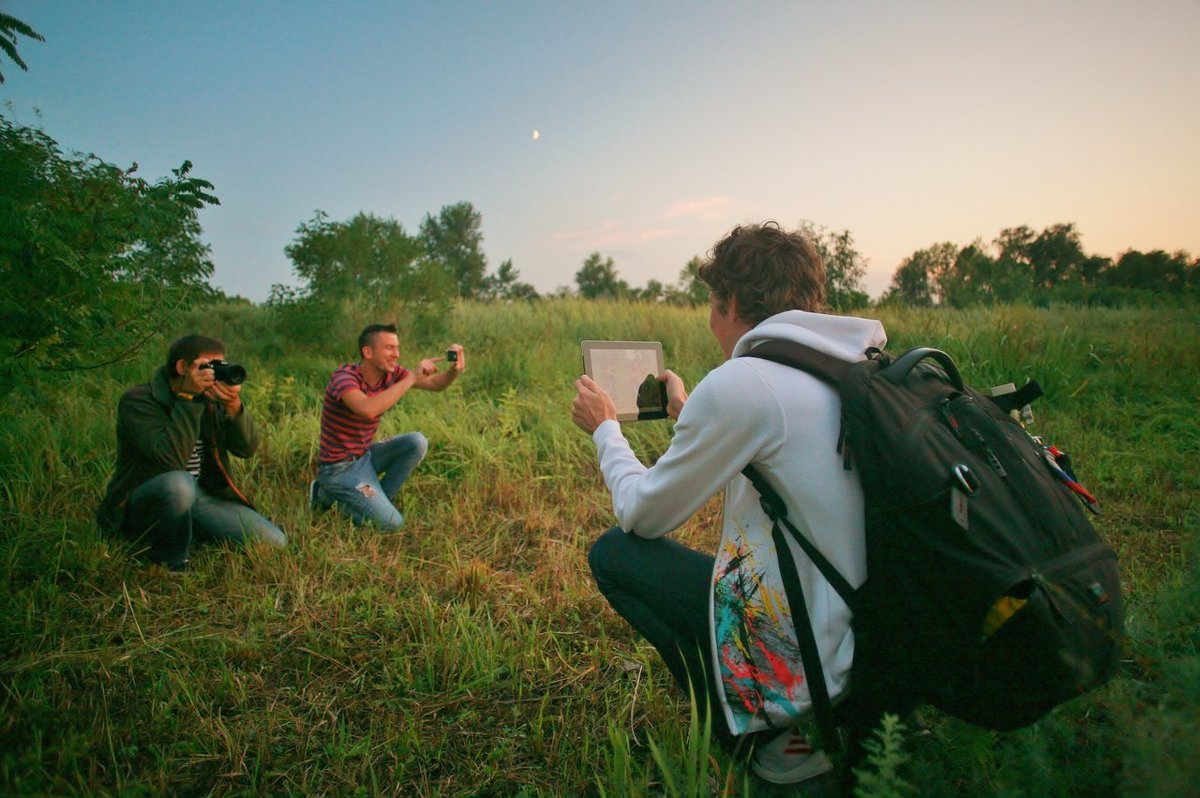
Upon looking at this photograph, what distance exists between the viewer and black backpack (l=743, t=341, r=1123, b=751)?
3.96 ft

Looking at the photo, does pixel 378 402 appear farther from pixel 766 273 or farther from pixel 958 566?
pixel 958 566

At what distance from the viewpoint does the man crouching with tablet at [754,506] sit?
4.62ft

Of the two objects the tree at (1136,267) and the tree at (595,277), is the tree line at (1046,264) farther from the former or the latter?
the tree at (595,277)

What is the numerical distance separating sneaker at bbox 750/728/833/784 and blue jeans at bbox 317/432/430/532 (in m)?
2.86

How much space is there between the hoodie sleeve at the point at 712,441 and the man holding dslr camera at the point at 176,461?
2629 mm

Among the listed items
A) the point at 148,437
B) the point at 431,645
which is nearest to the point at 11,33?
the point at 148,437

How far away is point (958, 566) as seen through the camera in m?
1.21

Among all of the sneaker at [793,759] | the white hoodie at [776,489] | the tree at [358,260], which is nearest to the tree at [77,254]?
the white hoodie at [776,489]

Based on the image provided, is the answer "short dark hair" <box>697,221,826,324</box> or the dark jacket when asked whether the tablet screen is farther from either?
the dark jacket

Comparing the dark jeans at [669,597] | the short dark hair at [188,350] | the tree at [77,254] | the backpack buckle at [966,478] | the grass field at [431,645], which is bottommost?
the grass field at [431,645]

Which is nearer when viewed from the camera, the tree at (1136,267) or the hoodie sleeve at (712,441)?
the hoodie sleeve at (712,441)

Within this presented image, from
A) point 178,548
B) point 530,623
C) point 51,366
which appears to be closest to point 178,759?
point 530,623

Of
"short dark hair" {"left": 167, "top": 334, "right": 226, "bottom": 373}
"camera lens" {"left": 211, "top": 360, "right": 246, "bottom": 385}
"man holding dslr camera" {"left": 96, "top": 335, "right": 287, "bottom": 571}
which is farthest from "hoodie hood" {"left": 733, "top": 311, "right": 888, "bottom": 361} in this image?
"short dark hair" {"left": 167, "top": 334, "right": 226, "bottom": 373}

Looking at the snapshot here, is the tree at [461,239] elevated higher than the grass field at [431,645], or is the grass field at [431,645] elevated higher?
the tree at [461,239]
